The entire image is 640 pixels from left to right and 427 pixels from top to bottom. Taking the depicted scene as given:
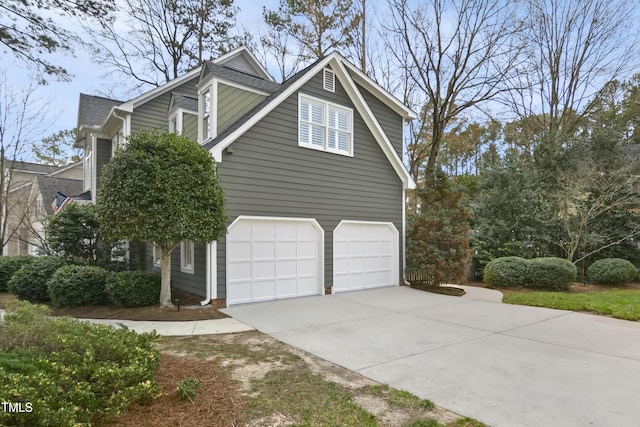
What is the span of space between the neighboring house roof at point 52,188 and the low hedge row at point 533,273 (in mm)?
20932

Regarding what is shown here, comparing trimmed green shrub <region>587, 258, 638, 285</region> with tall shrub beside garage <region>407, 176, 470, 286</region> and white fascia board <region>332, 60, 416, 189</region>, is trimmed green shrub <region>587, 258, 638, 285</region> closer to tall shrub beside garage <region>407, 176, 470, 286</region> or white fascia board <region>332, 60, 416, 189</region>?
tall shrub beside garage <region>407, 176, 470, 286</region>

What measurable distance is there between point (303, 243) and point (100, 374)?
7118 mm

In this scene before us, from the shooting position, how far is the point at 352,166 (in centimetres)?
1114

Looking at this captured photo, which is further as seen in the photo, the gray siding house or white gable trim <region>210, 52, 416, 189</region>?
the gray siding house

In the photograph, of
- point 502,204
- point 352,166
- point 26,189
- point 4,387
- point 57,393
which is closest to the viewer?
point 4,387

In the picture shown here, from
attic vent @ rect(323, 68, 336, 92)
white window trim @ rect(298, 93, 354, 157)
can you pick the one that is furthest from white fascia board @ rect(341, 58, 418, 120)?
white window trim @ rect(298, 93, 354, 157)

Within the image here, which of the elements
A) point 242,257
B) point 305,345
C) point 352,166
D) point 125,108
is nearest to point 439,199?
point 352,166

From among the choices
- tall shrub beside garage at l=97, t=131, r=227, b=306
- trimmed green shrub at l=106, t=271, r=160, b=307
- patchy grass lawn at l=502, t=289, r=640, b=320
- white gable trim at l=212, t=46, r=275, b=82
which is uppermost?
white gable trim at l=212, t=46, r=275, b=82

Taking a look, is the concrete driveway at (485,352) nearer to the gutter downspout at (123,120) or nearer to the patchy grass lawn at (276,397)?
the patchy grass lawn at (276,397)

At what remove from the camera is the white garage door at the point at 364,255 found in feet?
35.3

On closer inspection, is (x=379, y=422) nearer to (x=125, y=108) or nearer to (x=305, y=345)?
(x=305, y=345)

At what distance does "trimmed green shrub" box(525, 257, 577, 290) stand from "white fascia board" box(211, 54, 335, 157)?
9.26 m

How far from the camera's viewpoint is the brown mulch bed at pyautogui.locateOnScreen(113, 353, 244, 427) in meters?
3.12

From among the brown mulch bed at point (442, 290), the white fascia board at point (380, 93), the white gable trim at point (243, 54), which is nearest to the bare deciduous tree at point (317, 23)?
the white gable trim at point (243, 54)
